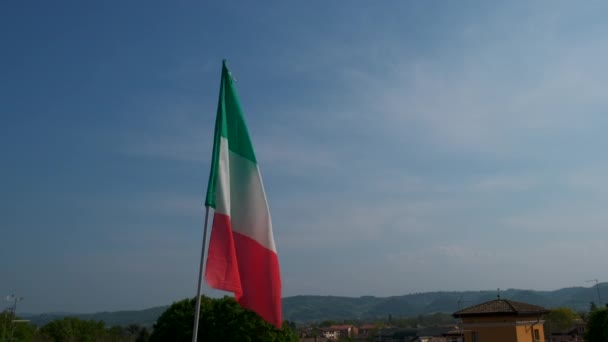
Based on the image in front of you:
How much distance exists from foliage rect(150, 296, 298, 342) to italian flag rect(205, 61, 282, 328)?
3323 centimetres

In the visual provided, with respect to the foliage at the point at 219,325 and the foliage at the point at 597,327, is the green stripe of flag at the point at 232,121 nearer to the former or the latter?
the foliage at the point at 219,325

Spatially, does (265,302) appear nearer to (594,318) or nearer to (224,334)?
(224,334)

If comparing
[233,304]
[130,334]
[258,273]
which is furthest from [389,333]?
[258,273]

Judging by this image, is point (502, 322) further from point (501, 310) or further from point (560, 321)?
point (560, 321)

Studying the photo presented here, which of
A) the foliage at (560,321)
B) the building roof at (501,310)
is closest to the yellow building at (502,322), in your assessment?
the building roof at (501,310)

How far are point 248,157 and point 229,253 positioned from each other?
151cm

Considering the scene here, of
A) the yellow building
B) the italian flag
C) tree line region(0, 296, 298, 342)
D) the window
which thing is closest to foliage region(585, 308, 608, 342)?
the window

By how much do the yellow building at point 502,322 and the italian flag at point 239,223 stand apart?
101 ft

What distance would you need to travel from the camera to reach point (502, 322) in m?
35.6

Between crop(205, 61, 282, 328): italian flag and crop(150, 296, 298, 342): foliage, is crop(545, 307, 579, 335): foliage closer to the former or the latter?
crop(150, 296, 298, 342): foliage

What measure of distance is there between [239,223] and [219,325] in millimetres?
35152

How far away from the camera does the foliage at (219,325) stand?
132 feet

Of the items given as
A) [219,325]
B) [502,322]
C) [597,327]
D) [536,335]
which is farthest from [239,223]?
[597,327]

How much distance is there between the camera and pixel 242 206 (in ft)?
28.3
